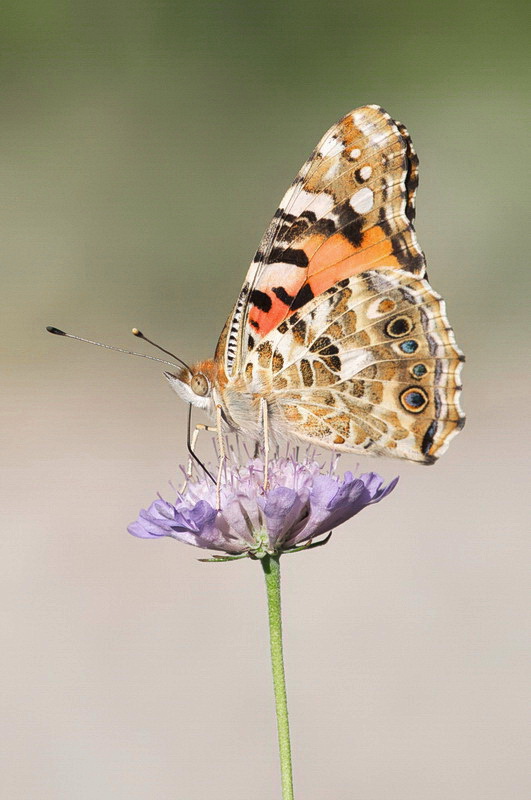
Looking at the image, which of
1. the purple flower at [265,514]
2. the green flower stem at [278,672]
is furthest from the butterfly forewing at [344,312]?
the green flower stem at [278,672]

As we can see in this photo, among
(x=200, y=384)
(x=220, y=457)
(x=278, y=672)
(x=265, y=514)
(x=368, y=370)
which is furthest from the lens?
(x=200, y=384)

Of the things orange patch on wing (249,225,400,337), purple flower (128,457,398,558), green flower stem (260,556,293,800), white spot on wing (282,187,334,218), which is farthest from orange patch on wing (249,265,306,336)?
green flower stem (260,556,293,800)

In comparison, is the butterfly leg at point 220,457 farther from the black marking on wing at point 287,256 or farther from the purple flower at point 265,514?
the black marking on wing at point 287,256

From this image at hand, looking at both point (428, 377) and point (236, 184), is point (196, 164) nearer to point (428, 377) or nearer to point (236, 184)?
point (236, 184)

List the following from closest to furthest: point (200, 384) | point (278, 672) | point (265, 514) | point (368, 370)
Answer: point (278, 672)
point (265, 514)
point (368, 370)
point (200, 384)

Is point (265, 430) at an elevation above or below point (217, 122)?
below

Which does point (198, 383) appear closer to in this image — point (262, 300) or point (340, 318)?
point (262, 300)

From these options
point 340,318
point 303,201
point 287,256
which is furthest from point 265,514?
point 303,201

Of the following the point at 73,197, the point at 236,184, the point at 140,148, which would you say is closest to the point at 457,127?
the point at 236,184
